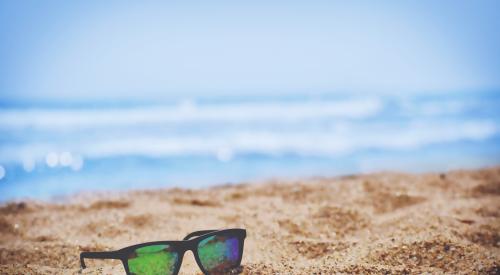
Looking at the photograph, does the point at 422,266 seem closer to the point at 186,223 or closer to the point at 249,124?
the point at 186,223

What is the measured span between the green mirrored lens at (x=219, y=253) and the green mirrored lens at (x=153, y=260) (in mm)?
141

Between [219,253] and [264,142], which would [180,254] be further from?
[264,142]

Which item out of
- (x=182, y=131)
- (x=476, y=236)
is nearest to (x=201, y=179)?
(x=476, y=236)

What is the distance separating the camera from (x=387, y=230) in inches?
97.1

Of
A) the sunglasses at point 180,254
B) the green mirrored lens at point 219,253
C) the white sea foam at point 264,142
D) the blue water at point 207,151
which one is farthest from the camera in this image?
the white sea foam at point 264,142

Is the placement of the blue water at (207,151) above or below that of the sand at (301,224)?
above

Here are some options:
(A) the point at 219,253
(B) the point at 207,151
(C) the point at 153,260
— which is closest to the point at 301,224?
(A) the point at 219,253

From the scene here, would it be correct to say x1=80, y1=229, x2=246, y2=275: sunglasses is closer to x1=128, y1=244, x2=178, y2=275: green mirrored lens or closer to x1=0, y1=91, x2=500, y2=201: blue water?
x1=128, y1=244, x2=178, y2=275: green mirrored lens

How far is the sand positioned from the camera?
1993 millimetres

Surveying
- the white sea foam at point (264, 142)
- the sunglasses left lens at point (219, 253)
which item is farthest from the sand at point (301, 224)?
the white sea foam at point (264, 142)

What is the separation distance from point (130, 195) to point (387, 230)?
2.32 m

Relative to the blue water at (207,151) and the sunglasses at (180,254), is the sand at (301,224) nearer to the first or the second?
the sunglasses at (180,254)

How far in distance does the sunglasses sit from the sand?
0.13 meters

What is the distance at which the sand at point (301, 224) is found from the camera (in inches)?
78.5
